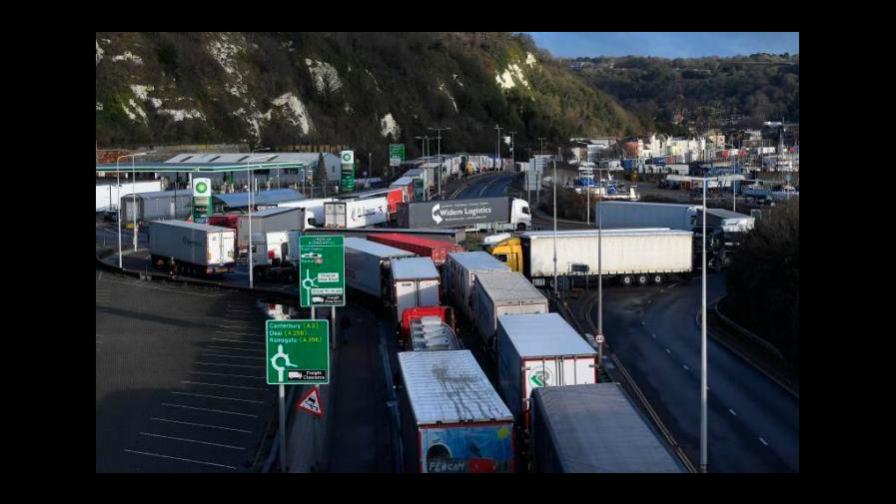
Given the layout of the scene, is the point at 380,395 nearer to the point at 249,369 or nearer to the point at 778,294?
the point at 249,369

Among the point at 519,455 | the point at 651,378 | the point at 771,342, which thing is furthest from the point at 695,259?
the point at 519,455

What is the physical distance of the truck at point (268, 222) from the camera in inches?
1410

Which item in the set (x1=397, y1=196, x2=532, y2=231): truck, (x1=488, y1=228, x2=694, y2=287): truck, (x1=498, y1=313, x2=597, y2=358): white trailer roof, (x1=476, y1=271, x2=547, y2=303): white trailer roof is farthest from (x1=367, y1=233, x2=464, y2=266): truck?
(x1=498, y1=313, x2=597, y2=358): white trailer roof

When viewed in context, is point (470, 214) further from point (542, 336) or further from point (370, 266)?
point (542, 336)

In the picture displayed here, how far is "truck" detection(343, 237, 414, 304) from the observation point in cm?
2619

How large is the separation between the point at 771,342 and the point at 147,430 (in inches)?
499

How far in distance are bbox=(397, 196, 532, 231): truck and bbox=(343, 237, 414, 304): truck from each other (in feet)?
36.7

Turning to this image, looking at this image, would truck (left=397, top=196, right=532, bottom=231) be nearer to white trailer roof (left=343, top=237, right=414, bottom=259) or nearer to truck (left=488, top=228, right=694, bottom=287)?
truck (left=488, top=228, right=694, bottom=287)

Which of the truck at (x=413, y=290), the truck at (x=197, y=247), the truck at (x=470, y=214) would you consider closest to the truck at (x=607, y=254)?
the truck at (x=413, y=290)

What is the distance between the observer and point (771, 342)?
68.4 feet

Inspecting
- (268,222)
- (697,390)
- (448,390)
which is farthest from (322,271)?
(268,222)

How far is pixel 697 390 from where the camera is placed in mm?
17500

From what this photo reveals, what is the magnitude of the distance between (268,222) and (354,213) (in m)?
7.63

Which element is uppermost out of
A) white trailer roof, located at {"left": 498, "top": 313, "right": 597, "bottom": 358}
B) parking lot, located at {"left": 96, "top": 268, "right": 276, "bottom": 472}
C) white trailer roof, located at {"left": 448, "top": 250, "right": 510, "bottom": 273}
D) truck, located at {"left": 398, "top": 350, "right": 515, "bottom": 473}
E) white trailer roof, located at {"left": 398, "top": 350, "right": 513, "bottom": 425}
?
white trailer roof, located at {"left": 448, "top": 250, "right": 510, "bottom": 273}
